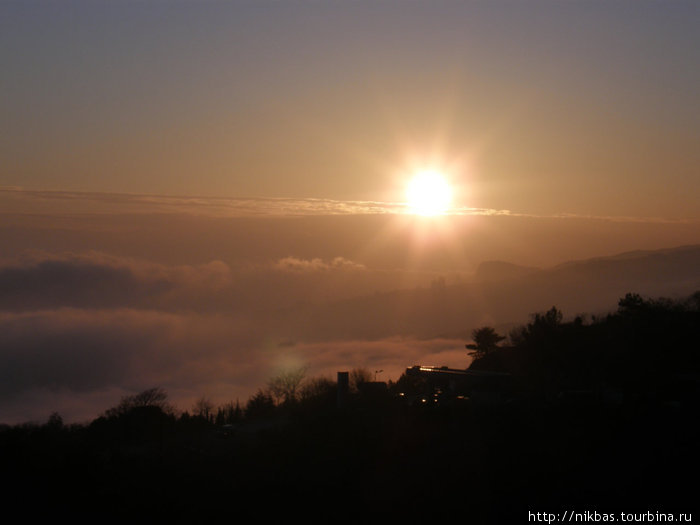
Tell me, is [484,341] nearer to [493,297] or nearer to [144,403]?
[144,403]

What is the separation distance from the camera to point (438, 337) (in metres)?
121

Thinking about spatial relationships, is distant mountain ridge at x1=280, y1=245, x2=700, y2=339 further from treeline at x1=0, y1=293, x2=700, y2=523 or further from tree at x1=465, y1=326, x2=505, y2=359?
treeline at x1=0, y1=293, x2=700, y2=523

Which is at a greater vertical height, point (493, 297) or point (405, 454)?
point (493, 297)

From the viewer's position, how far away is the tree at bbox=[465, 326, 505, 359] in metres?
52.1

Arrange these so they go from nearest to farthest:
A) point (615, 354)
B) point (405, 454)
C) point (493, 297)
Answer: point (405, 454)
point (615, 354)
point (493, 297)

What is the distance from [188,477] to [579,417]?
1626 centimetres

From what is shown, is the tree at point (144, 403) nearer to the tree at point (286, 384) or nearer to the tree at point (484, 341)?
the tree at point (286, 384)

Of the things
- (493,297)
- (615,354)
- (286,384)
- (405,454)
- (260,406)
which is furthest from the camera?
(493,297)

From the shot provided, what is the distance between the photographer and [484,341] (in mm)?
52469

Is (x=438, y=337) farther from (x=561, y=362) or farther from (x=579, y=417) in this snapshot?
(x=579, y=417)

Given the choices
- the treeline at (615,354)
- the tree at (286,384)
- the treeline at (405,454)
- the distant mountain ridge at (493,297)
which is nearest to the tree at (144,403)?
the treeline at (405,454)

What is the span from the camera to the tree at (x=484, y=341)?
52.1 meters

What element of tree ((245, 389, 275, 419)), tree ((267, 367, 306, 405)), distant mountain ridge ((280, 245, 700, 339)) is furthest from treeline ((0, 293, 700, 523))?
distant mountain ridge ((280, 245, 700, 339))

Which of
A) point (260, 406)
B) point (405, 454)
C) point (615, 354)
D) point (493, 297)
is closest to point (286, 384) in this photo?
point (260, 406)
